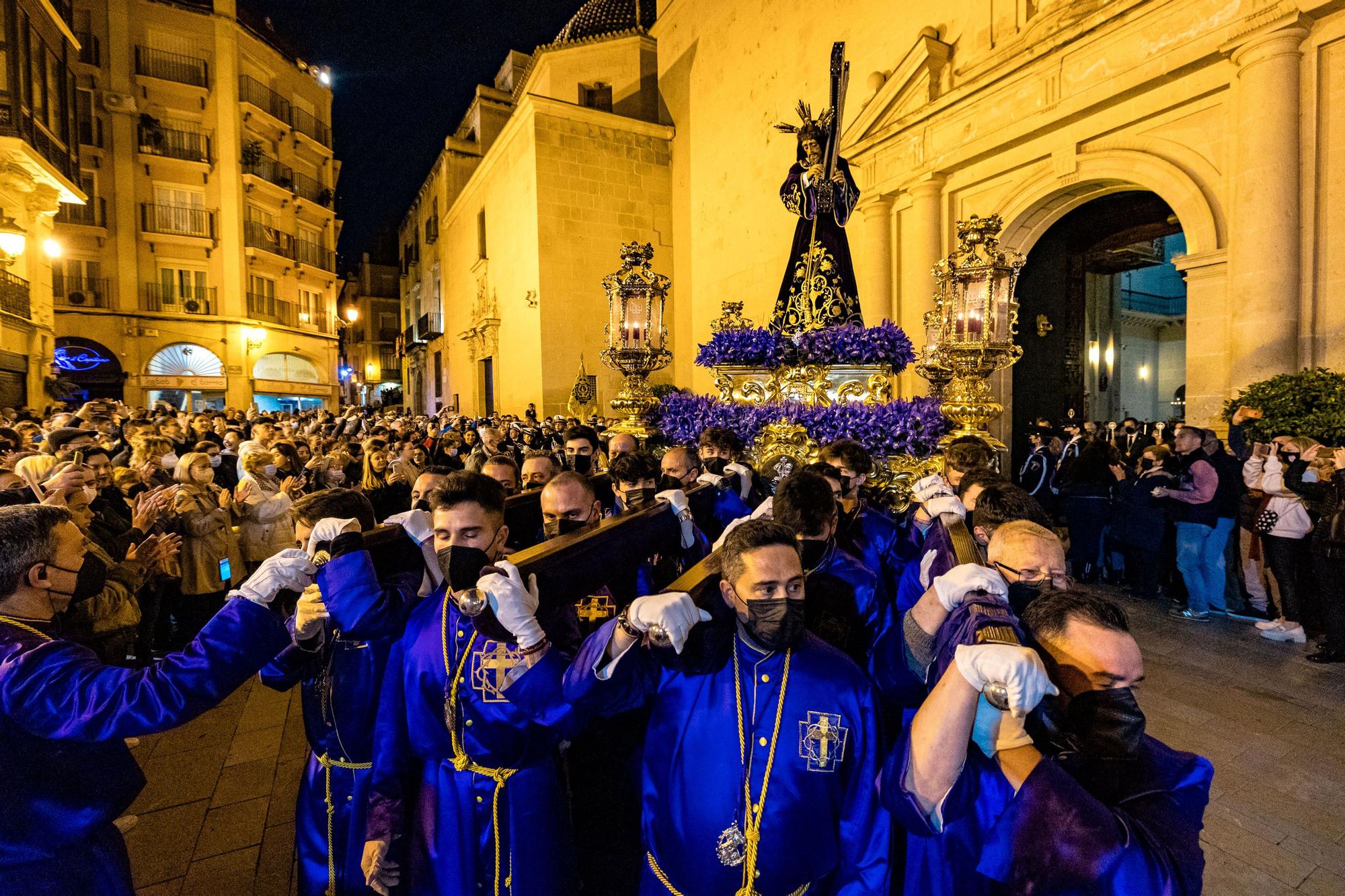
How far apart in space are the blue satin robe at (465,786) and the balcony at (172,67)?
32977 mm

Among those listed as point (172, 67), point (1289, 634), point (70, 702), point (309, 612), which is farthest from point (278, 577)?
point (172, 67)

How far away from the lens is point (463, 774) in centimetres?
209

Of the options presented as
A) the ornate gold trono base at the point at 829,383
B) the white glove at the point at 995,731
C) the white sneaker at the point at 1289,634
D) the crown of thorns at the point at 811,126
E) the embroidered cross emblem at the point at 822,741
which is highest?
the crown of thorns at the point at 811,126

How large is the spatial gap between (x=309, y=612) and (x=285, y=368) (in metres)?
31.7

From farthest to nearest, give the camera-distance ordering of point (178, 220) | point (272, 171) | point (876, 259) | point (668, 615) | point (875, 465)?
point (272, 171) → point (178, 220) → point (876, 259) → point (875, 465) → point (668, 615)

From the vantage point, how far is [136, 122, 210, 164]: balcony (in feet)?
80.6

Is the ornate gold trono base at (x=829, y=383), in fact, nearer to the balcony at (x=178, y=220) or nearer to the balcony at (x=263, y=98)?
the balcony at (x=178, y=220)

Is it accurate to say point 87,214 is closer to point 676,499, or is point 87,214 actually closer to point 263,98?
point 263,98

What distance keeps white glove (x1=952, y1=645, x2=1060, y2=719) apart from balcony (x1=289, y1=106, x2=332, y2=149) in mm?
36457

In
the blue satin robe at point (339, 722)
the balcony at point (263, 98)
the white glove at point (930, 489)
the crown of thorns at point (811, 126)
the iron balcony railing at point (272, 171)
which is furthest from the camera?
the iron balcony railing at point (272, 171)

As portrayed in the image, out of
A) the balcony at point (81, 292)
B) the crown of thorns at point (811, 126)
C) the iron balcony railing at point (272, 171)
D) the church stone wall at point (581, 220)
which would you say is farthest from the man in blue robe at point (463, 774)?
the iron balcony railing at point (272, 171)

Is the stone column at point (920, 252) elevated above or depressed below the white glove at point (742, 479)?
above

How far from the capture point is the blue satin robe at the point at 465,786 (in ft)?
6.68

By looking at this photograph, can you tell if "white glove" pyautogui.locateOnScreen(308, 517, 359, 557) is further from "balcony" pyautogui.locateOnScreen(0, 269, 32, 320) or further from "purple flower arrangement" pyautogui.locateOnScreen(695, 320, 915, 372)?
"balcony" pyautogui.locateOnScreen(0, 269, 32, 320)
